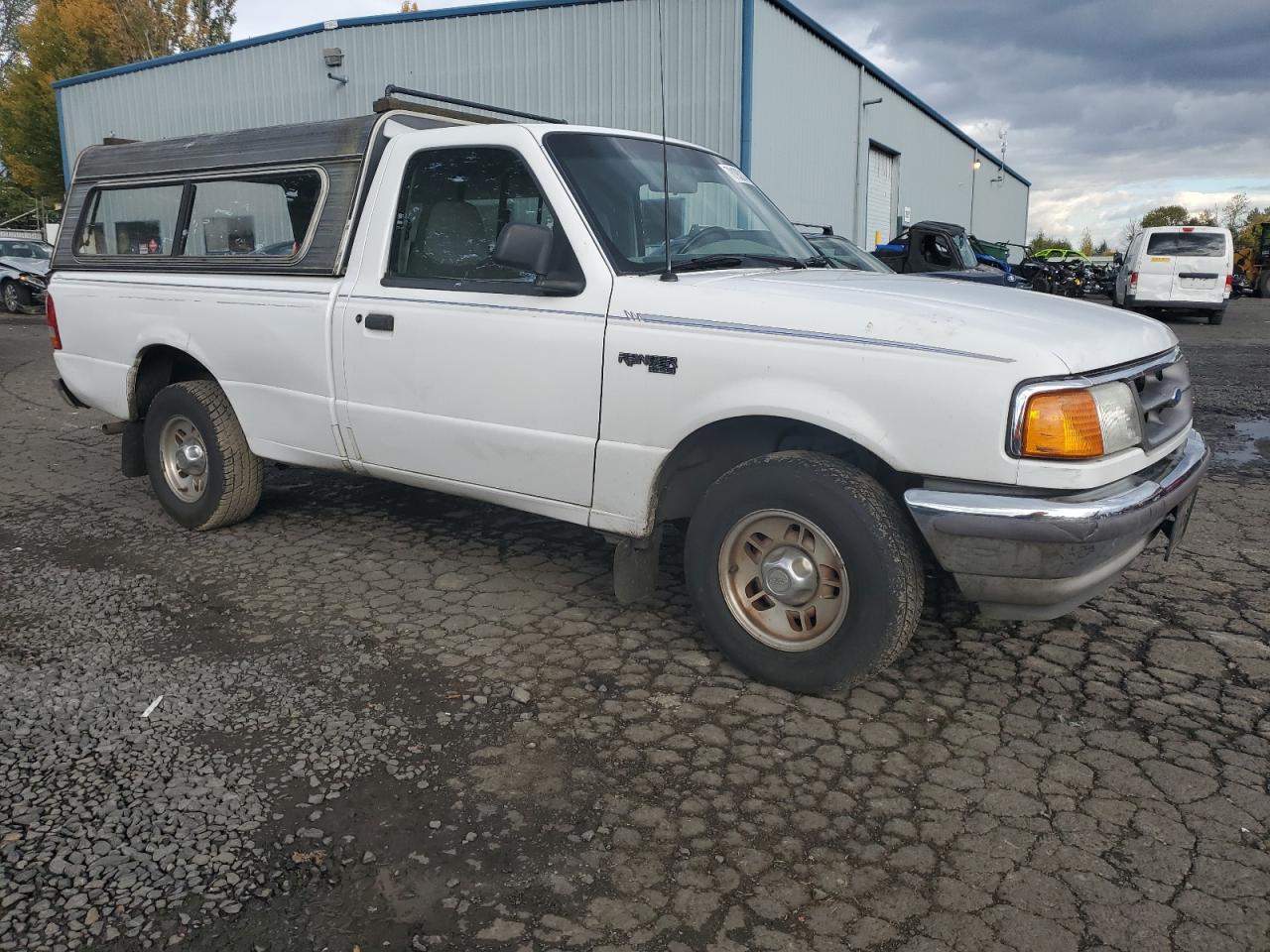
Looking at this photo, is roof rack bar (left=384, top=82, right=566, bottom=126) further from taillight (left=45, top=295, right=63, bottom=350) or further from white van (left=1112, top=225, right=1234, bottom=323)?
white van (left=1112, top=225, right=1234, bottom=323)

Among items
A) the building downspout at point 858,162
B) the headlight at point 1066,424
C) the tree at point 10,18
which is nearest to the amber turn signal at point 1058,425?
the headlight at point 1066,424

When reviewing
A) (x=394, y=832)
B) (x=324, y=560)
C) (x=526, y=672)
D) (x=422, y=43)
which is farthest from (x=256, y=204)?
(x=422, y=43)

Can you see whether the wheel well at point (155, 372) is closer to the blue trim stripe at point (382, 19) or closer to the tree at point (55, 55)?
the blue trim stripe at point (382, 19)

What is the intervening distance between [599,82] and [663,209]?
1492 centimetres

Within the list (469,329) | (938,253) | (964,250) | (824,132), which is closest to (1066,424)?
(469,329)

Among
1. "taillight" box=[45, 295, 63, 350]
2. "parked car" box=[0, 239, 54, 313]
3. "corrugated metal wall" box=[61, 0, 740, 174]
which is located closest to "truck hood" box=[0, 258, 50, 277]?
"parked car" box=[0, 239, 54, 313]

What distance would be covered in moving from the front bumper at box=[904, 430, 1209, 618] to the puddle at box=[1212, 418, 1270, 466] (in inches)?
186

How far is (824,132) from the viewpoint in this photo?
2069 cm

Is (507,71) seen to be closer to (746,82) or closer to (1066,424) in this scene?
(746,82)

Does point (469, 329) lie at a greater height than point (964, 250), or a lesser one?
lesser

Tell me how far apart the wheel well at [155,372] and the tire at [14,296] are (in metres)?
18.4

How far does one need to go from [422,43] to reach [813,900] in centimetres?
1970

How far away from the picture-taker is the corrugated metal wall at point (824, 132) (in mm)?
17453

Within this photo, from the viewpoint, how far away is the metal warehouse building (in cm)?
1689
